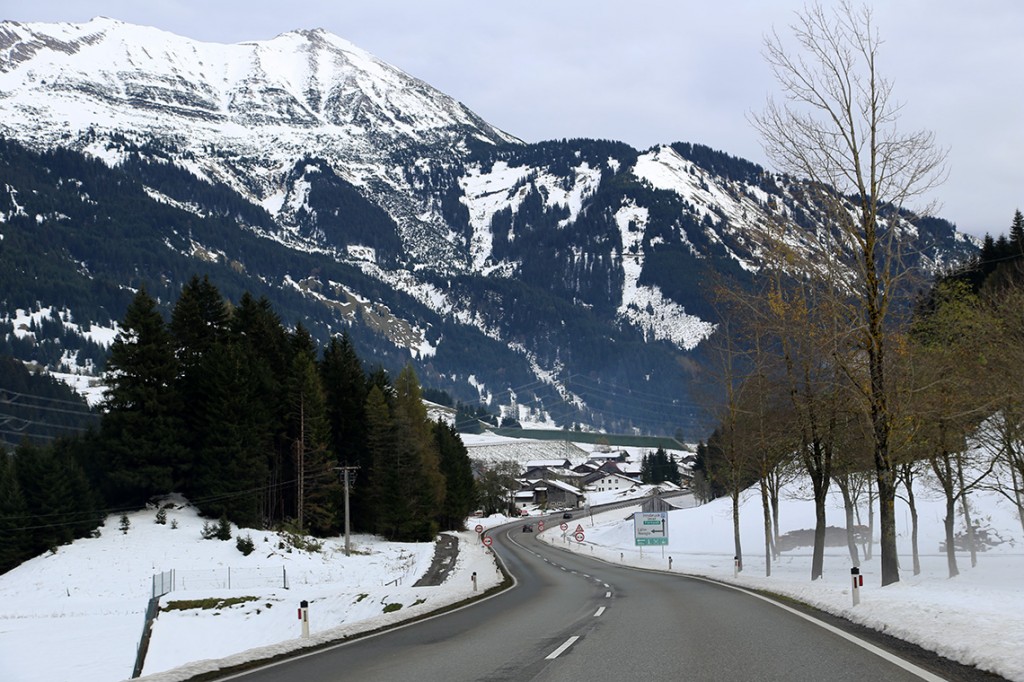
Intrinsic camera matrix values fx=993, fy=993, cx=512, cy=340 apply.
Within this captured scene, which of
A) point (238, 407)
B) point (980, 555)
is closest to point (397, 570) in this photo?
point (238, 407)

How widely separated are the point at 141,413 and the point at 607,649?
203 feet

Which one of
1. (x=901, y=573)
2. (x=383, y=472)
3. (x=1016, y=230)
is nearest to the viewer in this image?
(x=901, y=573)

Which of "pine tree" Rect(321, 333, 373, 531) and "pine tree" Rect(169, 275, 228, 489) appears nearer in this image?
"pine tree" Rect(169, 275, 228, 489)

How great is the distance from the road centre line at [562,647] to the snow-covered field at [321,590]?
5236mm

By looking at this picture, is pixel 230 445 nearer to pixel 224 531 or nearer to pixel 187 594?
pixel 224 531

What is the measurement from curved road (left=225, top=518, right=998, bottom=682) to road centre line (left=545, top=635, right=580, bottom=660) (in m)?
0.02

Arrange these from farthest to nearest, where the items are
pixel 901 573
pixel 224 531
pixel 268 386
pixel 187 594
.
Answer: pixel 268 386 → pixel 224 531 → pixel 187 594 → pixel 901 573

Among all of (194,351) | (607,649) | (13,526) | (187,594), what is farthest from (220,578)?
(607,649)

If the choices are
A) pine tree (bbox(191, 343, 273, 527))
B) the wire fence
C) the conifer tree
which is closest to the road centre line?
the wire fence

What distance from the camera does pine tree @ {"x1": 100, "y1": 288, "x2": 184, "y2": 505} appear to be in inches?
2704

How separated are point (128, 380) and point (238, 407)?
26.3 ft

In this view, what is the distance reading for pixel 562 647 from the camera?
613 inches

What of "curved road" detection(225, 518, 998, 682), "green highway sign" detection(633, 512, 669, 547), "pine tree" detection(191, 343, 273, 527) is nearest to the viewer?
"curved road" detection(225, 518, 998, 682)

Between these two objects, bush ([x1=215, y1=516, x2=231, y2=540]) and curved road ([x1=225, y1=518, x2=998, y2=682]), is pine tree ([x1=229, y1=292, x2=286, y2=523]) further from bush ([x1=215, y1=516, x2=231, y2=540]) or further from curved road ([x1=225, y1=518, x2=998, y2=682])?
curved road ([x1=225, y1=518, x2=998, y2=682])
